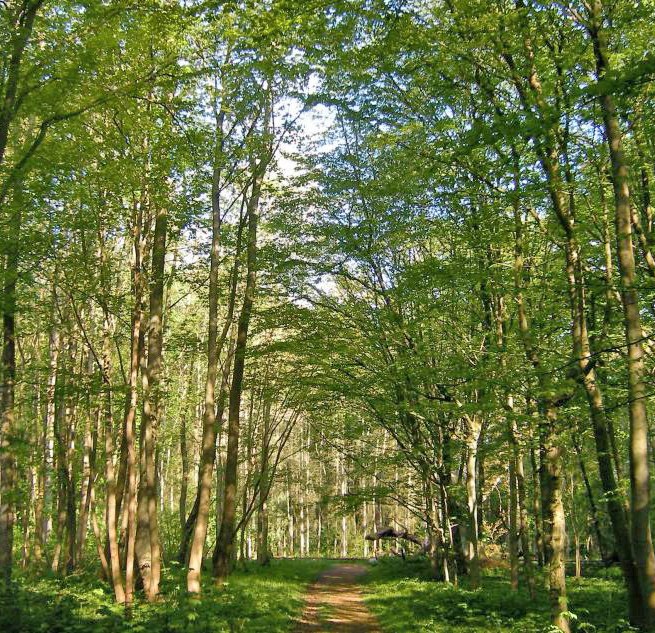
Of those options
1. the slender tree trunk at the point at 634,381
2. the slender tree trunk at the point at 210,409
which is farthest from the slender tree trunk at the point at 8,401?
the slender tree trunk at the point at 634,381

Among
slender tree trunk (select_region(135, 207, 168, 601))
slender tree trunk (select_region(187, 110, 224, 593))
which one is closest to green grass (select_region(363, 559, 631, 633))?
slender tree trunk (select_region(187, 110, 224, 593))

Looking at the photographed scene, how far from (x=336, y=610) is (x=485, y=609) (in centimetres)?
379

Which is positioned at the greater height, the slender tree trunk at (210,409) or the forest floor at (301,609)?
the slender tree trunk at (210,409)

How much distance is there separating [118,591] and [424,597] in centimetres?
689

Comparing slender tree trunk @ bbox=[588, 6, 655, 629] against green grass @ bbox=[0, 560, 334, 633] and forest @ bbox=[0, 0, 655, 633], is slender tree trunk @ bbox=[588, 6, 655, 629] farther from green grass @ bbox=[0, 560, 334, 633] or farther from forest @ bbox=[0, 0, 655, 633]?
green grass @ bbox=[0, 560, 334, 633]

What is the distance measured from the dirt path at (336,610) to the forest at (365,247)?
16 centimetres

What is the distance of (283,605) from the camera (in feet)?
38.6

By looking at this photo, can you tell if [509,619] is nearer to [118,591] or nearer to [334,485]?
[118,591]

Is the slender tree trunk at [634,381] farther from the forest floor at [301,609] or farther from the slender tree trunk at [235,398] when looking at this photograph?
the slender tree trunk at [235,398]

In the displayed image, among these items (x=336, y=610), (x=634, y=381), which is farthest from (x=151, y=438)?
(x=634, y=381)

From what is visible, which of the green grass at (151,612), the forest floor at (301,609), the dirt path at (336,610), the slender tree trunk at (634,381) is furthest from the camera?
the dirt path at (336,610)

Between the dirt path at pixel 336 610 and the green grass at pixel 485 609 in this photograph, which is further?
the dirt path at pixel 336 610

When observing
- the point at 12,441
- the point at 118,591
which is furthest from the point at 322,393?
the point at 12,441

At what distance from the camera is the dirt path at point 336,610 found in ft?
33.6
